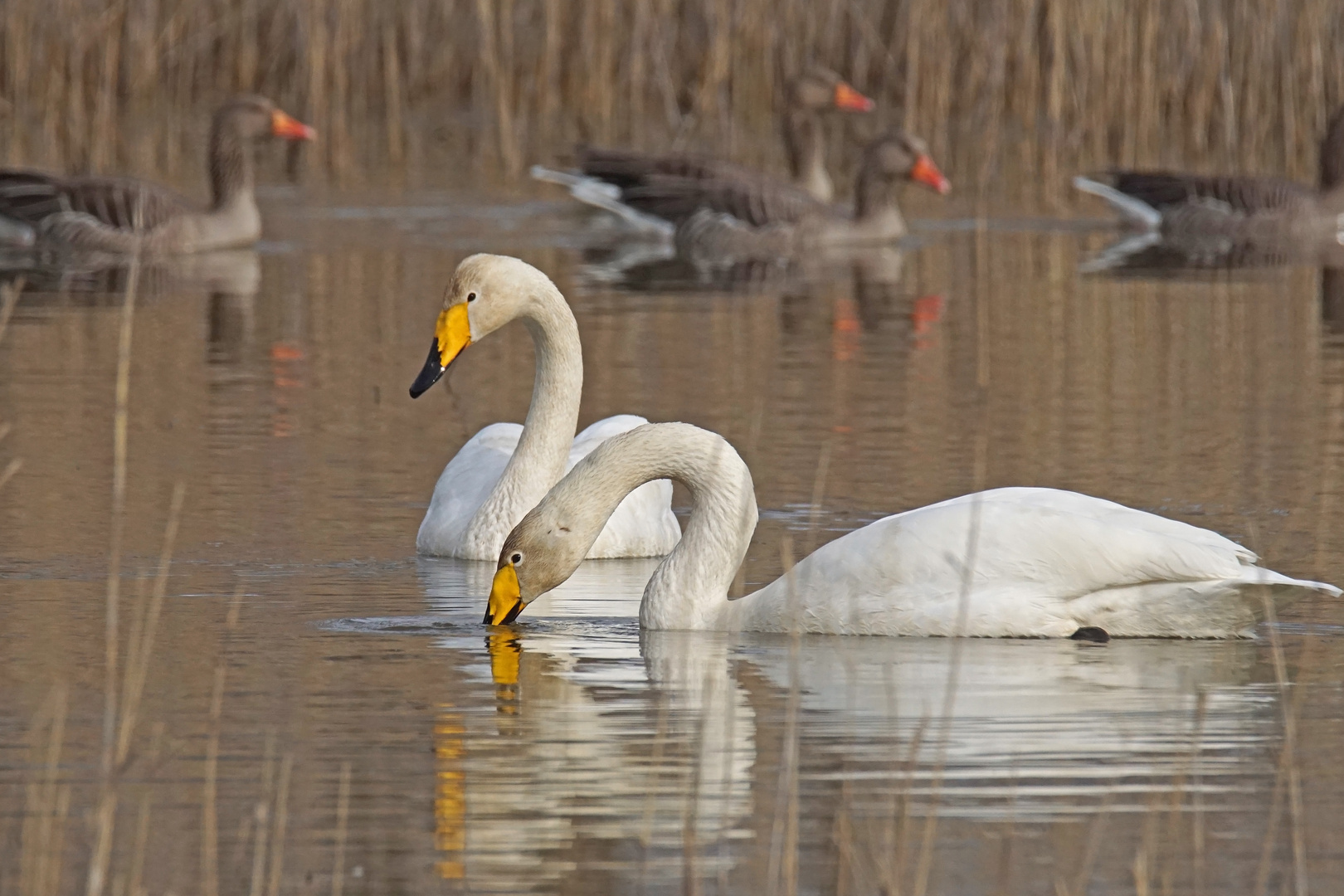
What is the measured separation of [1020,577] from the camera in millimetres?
7723

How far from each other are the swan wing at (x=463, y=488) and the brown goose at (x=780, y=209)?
11542 mm

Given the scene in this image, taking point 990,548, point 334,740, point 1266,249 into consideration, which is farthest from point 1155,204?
point 334,740

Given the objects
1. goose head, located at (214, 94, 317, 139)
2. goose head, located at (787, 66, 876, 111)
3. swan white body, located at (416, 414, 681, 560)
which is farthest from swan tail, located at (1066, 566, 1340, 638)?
goose head, located at (787, 66, 876, 111)

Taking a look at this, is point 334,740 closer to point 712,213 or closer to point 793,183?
point 712,213

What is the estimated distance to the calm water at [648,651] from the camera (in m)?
5.42

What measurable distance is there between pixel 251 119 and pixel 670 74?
22.3ft

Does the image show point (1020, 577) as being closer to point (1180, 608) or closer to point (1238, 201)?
point (1180, 608)

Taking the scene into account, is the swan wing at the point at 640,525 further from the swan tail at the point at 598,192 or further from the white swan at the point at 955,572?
the swan tail at the point at 598,192

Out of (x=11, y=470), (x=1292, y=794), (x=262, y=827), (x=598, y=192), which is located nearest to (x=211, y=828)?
(x=262, y=827)

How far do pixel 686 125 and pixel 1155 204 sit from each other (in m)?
5.53

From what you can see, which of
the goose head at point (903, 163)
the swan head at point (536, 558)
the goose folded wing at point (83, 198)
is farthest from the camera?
the goose head at point (903, 163)

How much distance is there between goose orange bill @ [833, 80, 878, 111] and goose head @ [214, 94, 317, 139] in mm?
5032

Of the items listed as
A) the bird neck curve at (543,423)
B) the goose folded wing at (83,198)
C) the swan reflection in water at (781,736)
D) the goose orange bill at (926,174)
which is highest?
the goose orange bill at (926,174)

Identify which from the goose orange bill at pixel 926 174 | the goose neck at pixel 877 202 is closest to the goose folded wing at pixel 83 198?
the goose neck at pixel 877 202
